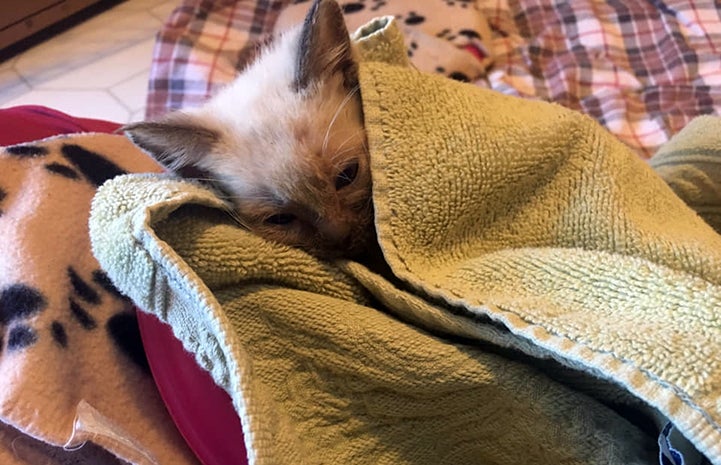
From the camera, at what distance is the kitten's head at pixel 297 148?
85cm

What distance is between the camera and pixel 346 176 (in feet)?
2.92

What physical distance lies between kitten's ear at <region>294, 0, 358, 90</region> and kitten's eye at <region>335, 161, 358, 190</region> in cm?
12

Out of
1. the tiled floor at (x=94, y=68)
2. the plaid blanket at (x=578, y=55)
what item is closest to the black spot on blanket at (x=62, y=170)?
the plaid blanket at (x=578, y=55)

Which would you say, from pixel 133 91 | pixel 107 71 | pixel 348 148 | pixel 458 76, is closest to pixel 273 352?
pixel 348 148

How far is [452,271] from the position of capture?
0.73 m

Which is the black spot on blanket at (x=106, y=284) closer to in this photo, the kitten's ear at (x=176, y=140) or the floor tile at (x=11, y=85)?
the kitten's ear at (x=176, y=140)

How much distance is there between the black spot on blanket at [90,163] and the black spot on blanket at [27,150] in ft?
0.09

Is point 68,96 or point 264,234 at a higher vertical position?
point 264,234

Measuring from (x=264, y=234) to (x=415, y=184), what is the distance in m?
0.19

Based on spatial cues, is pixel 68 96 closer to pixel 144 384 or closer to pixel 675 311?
pixel 144 384

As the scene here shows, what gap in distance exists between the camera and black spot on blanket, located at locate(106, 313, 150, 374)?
2.68ft

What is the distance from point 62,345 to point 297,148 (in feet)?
1.17

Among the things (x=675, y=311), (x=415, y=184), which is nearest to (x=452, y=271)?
(x=415, y=184)

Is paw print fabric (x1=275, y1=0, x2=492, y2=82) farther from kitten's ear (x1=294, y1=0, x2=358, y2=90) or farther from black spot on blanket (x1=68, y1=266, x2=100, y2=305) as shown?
black spot on blanket (x1=68, y1=266, x2=100, y2=305)
